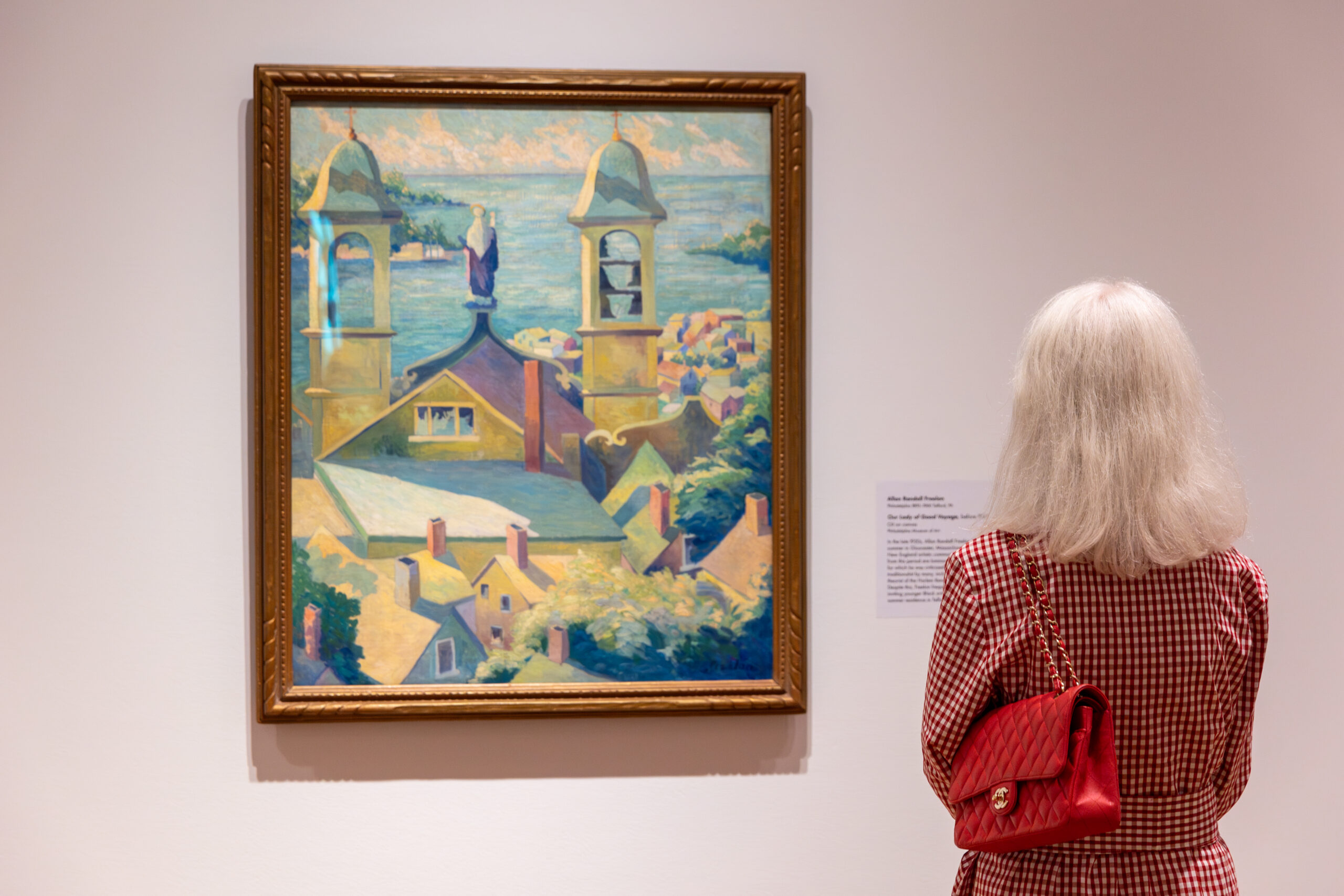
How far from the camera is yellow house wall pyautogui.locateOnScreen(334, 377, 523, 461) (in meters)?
1.97

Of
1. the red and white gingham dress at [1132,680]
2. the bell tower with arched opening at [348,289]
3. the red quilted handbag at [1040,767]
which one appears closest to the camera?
the red quilted handbag at [1040,767]

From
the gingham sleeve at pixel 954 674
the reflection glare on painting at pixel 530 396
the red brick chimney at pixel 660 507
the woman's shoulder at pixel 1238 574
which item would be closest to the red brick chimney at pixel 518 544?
the reflection glare on painting at pixel 530 396

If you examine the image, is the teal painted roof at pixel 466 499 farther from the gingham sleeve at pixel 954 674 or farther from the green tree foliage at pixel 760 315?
the gingham sleeve at pixel 954 674

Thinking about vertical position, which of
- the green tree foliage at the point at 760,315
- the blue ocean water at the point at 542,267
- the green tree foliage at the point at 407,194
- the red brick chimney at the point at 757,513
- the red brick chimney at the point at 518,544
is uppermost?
the green tree foliage at the point at 407,194

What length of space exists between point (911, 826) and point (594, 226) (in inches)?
60.5

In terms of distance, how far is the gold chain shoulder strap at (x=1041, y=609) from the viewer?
1208mm

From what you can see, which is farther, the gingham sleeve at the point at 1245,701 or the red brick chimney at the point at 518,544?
the red brick chimney at the point at 518,544

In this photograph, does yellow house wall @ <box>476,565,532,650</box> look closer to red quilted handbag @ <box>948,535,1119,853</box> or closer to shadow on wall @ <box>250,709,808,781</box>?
shadow on wall @ <box>250,709,808,781</box>

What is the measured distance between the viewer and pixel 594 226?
1.99 metres

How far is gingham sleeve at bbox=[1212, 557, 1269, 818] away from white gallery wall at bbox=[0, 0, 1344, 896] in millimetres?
757

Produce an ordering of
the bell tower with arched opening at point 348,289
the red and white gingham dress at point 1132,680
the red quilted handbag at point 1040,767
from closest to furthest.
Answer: the red quilted handbag at point 1040,767, the red and white gingham dress at point 1132,680, the bell tower with arched opening at point 348,289

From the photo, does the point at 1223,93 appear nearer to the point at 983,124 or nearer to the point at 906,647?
the point at 983,124

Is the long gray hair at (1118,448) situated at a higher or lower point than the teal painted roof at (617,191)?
lower

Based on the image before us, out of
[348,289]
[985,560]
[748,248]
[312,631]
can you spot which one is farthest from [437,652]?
[985,560]
